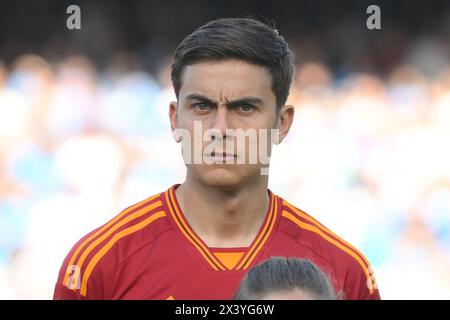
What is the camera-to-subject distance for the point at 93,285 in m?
3.42

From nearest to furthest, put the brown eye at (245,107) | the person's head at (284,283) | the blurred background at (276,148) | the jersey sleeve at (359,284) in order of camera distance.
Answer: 1. the person's head at (284,283)
2. the brown eye at (245,107)
3. the jersey sleeve at (359,284)
4. the blurred background at (276,148)

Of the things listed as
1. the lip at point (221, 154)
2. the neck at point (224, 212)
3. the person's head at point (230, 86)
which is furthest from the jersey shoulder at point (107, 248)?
the lip at point (221, 154)

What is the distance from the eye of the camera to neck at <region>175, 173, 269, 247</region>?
11.9 feet

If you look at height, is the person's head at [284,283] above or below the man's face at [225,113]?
below

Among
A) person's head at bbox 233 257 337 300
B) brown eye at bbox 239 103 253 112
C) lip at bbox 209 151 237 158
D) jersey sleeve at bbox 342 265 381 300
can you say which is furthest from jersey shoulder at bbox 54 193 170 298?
person's head at bbox 233 257 337 300

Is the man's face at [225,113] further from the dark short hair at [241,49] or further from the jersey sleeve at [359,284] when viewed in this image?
the jersey sleeve at [359,284]

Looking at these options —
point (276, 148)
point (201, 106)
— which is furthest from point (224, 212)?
point (276, 148)

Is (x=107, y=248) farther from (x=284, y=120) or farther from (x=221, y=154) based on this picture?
(x=284, y=120)

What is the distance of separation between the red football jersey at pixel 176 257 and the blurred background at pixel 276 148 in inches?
174

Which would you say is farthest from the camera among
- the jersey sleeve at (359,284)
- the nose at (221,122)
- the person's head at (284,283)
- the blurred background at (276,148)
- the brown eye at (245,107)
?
the blurred background at (276,148)

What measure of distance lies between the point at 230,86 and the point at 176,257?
0.72m

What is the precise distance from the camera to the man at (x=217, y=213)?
135 inches

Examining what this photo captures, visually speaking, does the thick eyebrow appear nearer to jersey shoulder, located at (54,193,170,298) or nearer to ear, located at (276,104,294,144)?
ear, located at (276,104,294,144)

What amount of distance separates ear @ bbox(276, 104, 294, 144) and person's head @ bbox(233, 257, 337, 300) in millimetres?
1160
